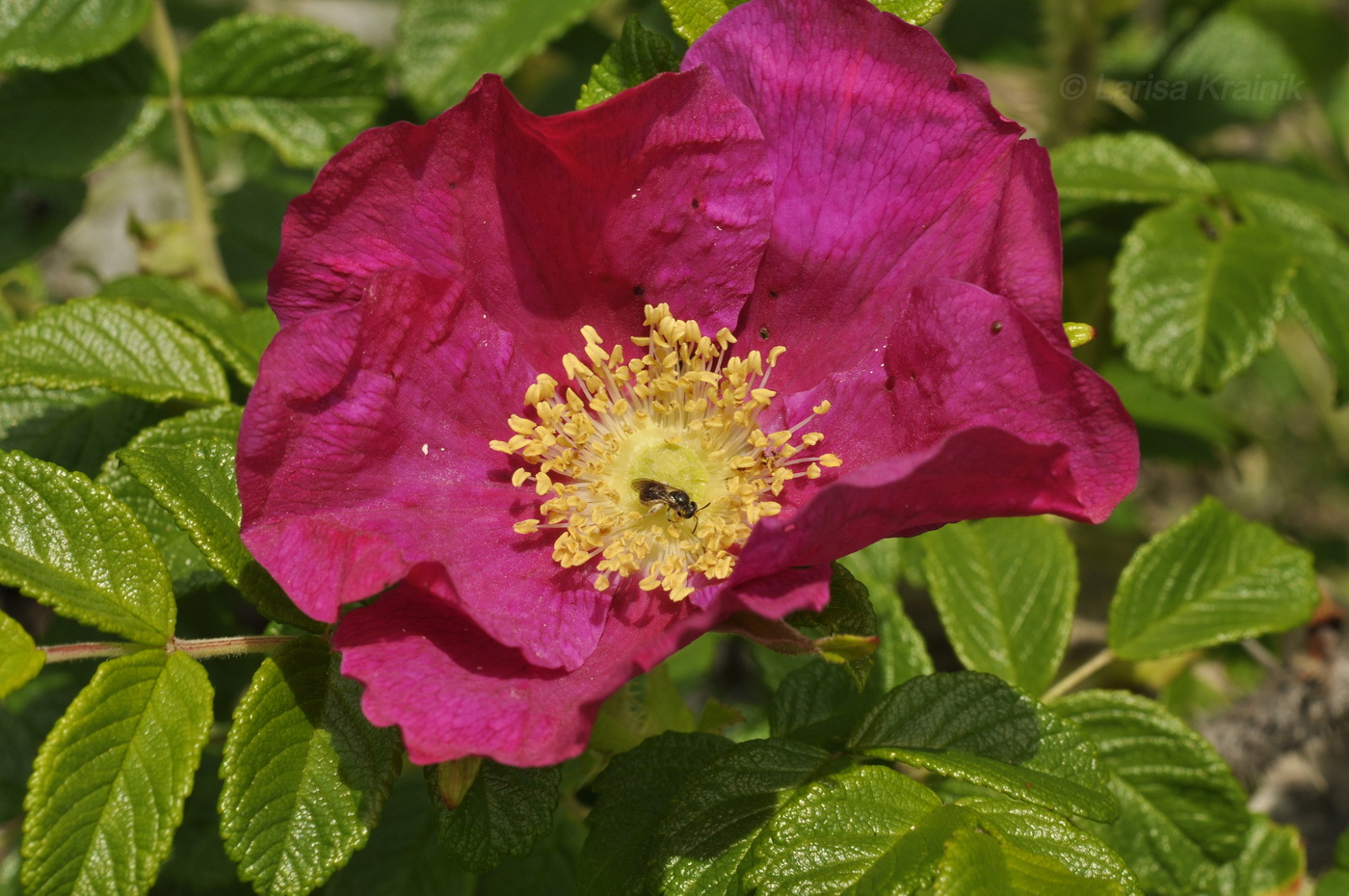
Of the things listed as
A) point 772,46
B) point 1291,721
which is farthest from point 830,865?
point 1291,721

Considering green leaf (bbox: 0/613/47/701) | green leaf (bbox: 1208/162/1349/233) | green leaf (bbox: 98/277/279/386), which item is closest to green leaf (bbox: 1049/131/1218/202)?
green leaf (bbox: 1208/162/1349/233)

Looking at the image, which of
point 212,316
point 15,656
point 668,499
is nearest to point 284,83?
point 212,316

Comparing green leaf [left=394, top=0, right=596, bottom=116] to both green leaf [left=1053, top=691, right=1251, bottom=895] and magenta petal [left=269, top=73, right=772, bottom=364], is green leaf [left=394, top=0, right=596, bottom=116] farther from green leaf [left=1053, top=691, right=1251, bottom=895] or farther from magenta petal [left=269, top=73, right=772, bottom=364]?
green leaf [left=1053, top=691, right=1251, bottom=895]

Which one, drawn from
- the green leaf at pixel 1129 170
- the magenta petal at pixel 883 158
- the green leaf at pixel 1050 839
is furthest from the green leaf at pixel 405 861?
the green leaf at pixel 1129 170

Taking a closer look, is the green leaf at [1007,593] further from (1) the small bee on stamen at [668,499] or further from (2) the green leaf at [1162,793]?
(1) the small bee on stamen at [668,499]

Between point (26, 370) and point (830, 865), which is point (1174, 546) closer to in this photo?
point (830, 865)

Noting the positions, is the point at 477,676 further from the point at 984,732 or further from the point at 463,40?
the point at 463,40
